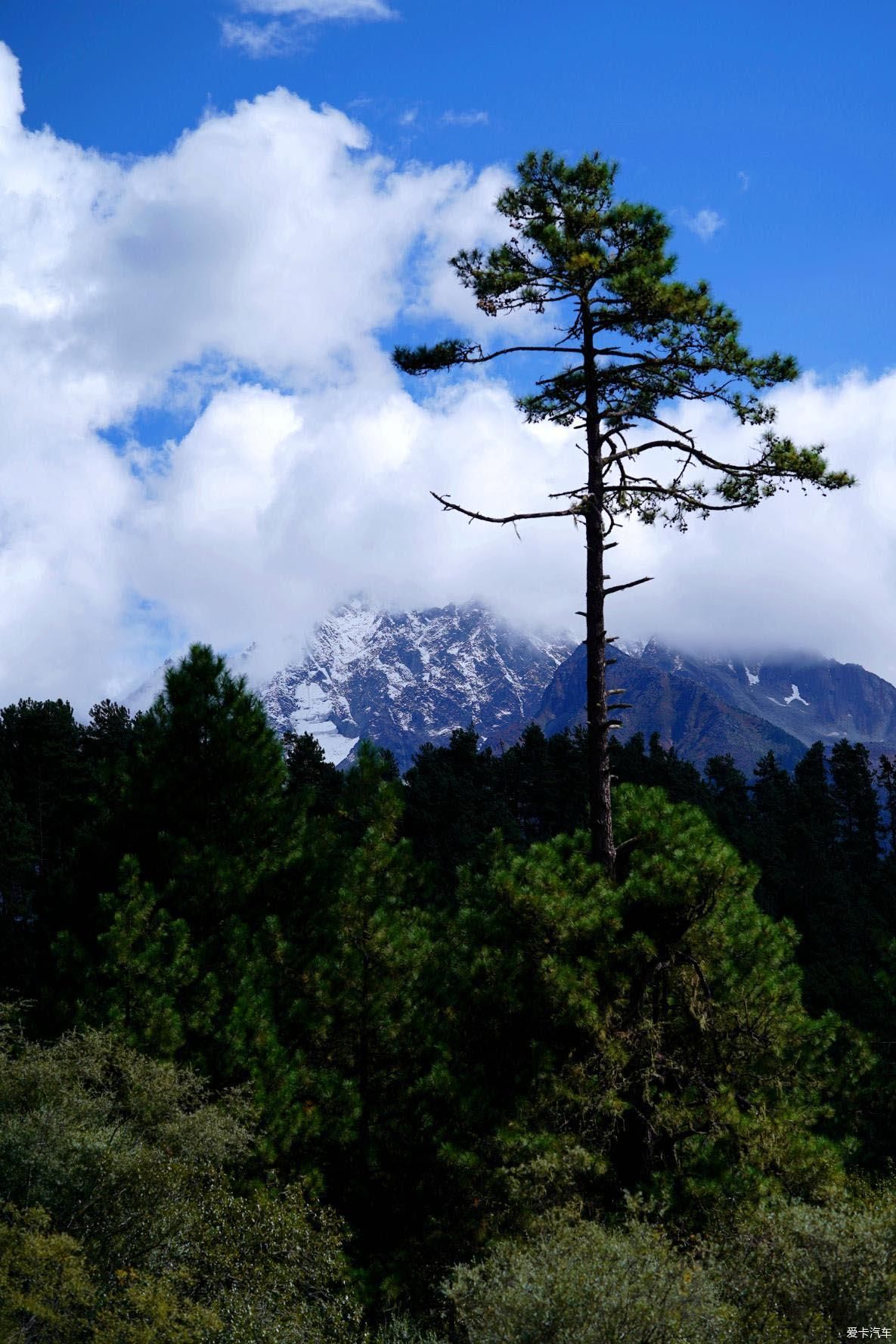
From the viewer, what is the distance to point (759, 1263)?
9445 millimetres

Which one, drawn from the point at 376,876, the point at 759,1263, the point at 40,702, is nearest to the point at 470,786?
the point at 40,702

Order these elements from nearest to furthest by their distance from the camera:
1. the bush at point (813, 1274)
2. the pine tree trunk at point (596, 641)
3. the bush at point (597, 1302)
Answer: the bush at point (597, 1302), the bush at point (813, 1274), the pine tree trunk at point (596, 641)

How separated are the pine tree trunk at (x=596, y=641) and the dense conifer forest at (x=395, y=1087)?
1.95 ft

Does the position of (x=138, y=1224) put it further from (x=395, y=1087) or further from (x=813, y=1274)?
(x=813, y=1274)

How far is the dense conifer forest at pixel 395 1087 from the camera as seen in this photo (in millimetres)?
9328

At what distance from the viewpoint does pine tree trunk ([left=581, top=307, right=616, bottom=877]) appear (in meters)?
14.0

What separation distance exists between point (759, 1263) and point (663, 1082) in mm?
3627

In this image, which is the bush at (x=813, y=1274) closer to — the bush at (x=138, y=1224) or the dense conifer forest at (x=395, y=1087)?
the dense conifer forest at (x=395, y=1087)

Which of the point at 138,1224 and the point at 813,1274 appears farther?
Result: the point at 138,1224

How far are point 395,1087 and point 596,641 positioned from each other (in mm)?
8764

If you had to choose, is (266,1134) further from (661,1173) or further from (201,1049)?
(661,1173)

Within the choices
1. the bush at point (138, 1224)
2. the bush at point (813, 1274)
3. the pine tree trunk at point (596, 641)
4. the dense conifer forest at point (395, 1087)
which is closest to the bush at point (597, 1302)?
the dense conifer forest at point (395, 1087)

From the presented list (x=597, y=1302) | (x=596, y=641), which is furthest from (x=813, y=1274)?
(x=596, y=641)

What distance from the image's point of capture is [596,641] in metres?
14.6
